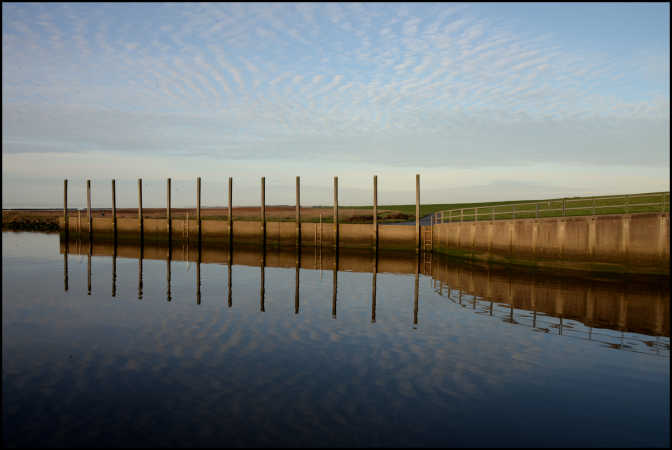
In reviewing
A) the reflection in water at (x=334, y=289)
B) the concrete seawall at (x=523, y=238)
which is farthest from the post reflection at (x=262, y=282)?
the concrete seawall at (x=523, y=238)

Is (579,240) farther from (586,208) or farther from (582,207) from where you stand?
(586,208)

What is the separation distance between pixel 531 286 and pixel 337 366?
13343 millimetres

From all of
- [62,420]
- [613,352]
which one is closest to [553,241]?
[613,352]

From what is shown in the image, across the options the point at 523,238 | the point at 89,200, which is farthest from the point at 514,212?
the point at 89,200

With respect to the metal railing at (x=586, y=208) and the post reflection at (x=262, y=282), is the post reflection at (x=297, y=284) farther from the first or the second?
the metal railing at (x=586, y=208)

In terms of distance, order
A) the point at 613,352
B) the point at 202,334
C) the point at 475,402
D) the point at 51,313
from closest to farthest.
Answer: the point at 475,402
the point at 613,352
the point at 202,334
the point at 51,313

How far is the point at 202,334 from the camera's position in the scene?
12148 millimetres

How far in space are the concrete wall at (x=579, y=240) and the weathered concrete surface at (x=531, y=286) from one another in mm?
1102

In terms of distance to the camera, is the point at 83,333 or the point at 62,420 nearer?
the point at 62,420

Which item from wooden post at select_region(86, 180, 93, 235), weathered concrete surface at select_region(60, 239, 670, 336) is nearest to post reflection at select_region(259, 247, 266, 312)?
weathered concrete surface at select_region(60, 239, 670, 336)

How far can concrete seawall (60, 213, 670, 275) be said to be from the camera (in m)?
21.4

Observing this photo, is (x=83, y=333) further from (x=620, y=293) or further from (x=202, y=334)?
(x=620, y=293)

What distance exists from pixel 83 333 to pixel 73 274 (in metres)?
14.0

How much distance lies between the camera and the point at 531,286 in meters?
20.1
